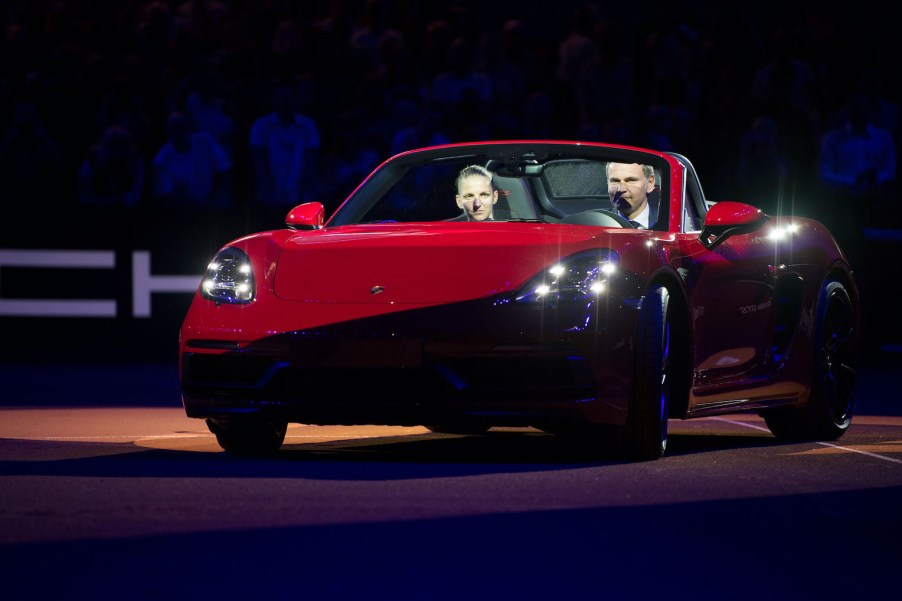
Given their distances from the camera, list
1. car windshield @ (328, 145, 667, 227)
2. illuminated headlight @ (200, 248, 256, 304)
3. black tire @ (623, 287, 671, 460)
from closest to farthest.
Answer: black tire @ (623, 287, 671, 460) → illuminated headlight @ (200, 248, 256, 304) → car windshield @ (328, 145, 667, 227)

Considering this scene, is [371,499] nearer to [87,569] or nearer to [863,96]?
[87,569]

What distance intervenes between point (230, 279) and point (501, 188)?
182cm

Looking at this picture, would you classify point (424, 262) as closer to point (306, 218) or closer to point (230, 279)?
point (230, 279)

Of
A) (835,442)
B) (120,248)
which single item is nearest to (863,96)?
(120,248)

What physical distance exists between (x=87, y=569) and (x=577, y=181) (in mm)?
4937

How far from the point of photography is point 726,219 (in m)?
8.29

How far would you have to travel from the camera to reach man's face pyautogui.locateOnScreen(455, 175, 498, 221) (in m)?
8.89

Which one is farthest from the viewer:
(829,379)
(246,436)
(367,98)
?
(367,98)

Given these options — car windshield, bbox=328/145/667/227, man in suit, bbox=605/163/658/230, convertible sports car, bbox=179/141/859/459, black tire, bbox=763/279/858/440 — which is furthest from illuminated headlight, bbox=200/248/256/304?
black tire, bbox=763/279/858/440

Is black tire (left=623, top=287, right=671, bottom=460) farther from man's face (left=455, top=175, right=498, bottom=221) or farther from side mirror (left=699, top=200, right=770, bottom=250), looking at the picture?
man's face (left=455, top=175, right=498, bottom=221)

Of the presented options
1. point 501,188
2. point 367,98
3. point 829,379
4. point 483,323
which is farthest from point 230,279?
point 367,98

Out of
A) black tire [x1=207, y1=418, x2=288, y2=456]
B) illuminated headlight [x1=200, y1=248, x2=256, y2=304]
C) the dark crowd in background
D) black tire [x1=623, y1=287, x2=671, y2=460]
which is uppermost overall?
the dark crowd in background

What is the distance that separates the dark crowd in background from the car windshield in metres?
6.71

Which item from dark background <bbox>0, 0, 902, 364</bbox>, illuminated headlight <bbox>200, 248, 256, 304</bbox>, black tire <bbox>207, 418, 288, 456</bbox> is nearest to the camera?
illuminated headlight <bbox>200, 248, 256, 304</bbox>
